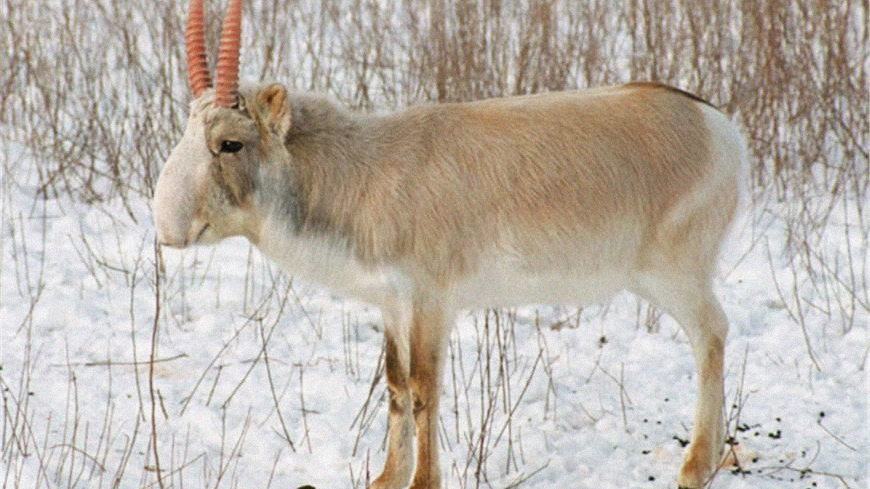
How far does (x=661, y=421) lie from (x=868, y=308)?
1614 millimetres

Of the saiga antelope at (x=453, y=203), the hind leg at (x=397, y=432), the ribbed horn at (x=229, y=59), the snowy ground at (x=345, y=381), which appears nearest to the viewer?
the ribbed horn at (x=229, y=59)

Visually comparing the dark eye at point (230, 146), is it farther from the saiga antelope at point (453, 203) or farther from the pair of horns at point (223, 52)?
the pair of horns at point (223, 52)

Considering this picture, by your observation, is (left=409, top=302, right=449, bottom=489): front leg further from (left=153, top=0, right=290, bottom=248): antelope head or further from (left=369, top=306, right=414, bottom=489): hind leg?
(left=153, top=0, right=290, bottom=248): antelope head

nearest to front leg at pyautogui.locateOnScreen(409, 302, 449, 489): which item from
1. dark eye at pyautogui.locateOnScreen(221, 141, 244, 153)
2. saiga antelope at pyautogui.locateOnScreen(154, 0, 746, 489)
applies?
saiga antelope at pyautogui.locateOnScreen(154, 0, 746, 489)

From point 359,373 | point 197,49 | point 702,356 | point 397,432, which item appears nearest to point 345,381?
point 359,373

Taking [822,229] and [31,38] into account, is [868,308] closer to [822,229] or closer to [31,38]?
[822,229]

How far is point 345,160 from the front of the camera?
16.8 feet

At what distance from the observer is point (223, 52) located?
485 cm

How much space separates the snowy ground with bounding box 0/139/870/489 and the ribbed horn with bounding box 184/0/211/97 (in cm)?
116

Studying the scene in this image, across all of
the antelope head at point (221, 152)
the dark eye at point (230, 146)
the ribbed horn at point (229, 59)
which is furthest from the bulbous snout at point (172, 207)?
the ribbed horn at point (229, 59)

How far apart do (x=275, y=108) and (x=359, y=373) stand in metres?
1.89

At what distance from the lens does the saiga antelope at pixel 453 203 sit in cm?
496

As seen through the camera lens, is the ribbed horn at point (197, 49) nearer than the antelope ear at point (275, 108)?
No

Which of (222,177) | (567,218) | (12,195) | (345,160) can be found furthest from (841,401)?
(12,195)
